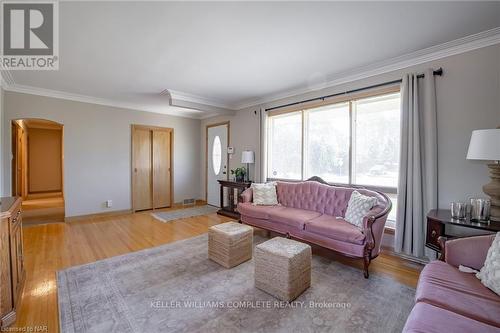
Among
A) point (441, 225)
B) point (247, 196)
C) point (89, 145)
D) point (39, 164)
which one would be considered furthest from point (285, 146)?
point (39, 164)

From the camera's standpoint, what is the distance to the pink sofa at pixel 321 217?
8.50 feet

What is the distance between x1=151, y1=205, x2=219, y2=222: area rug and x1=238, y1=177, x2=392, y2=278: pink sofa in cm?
168

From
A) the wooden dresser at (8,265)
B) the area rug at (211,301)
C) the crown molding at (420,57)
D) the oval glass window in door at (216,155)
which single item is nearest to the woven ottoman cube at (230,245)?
the area rug at (211,301)

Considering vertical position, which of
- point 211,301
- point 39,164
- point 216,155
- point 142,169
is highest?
point 216,155

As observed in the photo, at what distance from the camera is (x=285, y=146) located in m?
4.57

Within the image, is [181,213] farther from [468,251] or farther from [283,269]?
[468,251]

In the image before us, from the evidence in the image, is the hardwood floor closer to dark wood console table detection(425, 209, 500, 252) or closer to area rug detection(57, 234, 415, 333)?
area rug detection(57, 234, 415, 333)

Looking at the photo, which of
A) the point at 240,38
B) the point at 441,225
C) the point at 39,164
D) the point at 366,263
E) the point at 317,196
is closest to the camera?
the point at 441,225

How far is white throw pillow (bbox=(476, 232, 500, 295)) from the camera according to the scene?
150 centimetres

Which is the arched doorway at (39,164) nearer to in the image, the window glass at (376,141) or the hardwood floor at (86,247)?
the hardwood floor at (86,247)

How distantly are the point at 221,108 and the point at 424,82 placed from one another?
12.2 feet

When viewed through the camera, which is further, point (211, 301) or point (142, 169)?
point (142, 169)

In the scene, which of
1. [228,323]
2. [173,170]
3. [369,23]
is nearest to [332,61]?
[369,23]

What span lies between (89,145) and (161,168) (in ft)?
5.38
